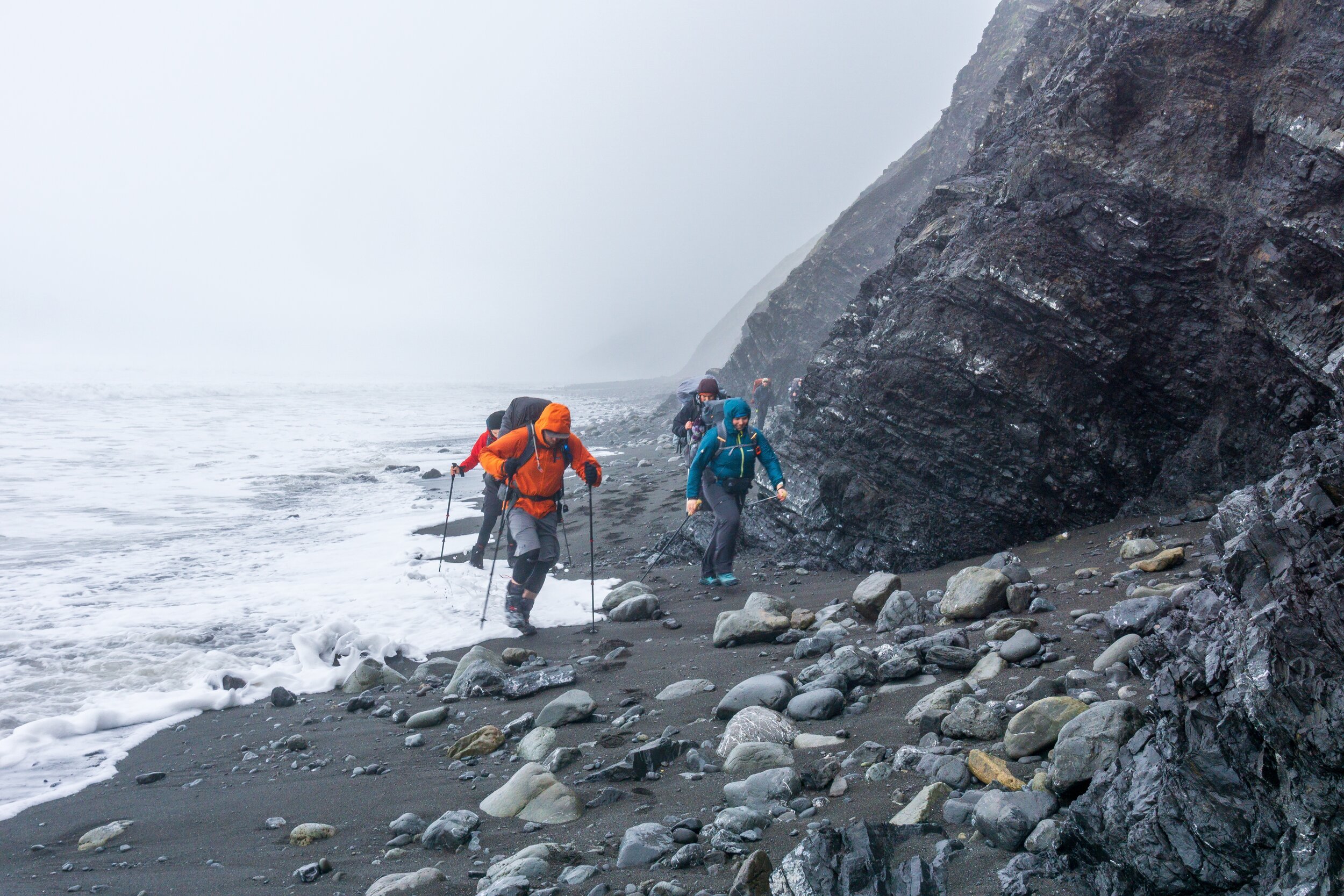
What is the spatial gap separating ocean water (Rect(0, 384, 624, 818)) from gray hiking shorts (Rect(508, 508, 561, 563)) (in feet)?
2.78

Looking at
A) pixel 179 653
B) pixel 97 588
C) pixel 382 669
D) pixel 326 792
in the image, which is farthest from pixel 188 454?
pixel 326 792

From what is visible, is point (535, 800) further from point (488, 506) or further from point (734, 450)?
point (488, 506)

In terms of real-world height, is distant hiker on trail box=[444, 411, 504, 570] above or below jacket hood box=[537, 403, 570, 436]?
below

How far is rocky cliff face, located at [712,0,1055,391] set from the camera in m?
32.5

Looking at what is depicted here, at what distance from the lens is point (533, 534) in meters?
9.05

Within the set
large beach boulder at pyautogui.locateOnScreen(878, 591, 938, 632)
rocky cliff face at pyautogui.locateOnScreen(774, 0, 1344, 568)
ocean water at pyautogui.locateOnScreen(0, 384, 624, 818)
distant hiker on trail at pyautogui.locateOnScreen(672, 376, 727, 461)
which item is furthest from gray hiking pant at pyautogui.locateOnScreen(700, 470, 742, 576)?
large beach boulder at pyautogui.locateOnScreen(878, 591, 938, 632)

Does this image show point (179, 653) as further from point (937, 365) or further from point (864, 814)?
point (937, 365)

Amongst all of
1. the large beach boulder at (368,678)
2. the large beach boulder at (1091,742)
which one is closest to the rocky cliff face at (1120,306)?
the large beach boulder at (1091,742)

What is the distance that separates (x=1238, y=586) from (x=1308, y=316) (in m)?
4.94

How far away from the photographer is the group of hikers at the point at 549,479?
8.98 meters

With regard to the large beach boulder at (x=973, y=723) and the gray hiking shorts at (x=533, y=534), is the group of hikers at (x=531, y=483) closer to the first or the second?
the gray hiking shorts at (x=533, y=534)

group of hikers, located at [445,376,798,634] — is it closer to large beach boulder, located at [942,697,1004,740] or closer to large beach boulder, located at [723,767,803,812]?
large beach boulder, located at [723,767,803,812]

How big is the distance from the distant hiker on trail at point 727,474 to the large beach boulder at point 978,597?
3.91m

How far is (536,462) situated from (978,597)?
506 centimetres
